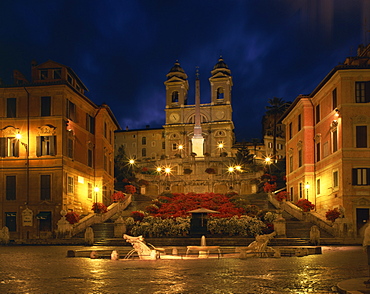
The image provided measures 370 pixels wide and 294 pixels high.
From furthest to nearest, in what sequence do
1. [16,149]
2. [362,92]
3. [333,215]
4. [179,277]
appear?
[16,149], [362,92], [333,215], [179,277]

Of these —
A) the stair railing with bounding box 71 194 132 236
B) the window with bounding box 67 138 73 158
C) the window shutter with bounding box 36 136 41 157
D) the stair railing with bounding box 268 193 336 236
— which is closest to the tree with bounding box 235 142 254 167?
the stair railing with bounding box 268 193 336 236

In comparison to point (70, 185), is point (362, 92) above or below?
above

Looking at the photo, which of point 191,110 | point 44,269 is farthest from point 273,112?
point 44,269

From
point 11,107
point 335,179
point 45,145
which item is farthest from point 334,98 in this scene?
point 11,107

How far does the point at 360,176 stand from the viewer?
38125 millimetres

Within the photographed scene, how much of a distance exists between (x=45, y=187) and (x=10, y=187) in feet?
10.3

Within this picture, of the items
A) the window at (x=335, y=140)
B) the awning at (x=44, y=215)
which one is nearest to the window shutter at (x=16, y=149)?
the awning at (x=44, y=215)

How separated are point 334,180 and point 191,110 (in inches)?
3370

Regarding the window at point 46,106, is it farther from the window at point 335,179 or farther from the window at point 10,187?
the window at point 335,179

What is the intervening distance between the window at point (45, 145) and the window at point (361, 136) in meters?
25.0

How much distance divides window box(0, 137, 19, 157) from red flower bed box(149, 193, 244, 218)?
13.6m

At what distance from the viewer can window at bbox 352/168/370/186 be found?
3791 cm

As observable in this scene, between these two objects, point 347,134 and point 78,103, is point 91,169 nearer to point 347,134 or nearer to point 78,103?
point 78,103

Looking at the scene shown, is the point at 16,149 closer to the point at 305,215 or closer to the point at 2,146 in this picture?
the point at 2,146
